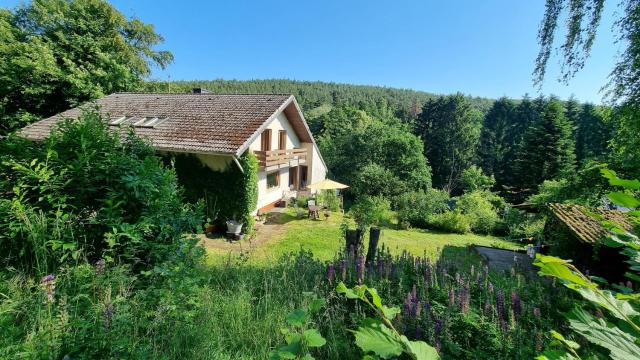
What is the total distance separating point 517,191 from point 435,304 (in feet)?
134

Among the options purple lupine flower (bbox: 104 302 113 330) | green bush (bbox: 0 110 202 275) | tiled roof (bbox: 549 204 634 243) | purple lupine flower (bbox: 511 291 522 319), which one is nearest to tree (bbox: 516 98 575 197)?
tiled roof (bbox: 549 204 634 243)

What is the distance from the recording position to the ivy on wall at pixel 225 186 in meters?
12.7

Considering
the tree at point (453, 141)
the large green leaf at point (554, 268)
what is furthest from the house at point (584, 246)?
the tree at point (453, 141)

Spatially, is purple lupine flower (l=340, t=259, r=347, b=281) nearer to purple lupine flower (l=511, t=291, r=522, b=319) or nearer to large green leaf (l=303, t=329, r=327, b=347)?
purple lupine flower (l=511, t=291, r=522, b=319)

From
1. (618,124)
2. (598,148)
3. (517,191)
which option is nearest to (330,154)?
(517,191)

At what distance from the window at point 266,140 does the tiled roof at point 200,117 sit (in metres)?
1.27

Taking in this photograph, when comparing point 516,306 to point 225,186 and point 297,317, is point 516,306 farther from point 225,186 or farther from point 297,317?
point 225,186

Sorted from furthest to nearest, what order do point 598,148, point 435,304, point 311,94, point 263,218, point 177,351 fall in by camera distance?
point 311,94 < point 598,148 < point 263,218 < point 435,304 < point 177,351

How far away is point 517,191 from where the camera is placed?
120ft

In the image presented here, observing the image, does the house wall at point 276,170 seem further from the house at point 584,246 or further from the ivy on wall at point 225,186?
the house at point 584,246

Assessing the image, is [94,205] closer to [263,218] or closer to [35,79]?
[263,218]

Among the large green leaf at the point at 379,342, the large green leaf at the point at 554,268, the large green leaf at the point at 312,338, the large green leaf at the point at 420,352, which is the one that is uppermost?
the large green leaf at the point at 554,268

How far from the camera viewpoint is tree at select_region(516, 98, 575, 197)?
35.3 metres

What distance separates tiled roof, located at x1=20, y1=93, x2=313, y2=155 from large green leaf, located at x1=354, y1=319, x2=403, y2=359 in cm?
1158
